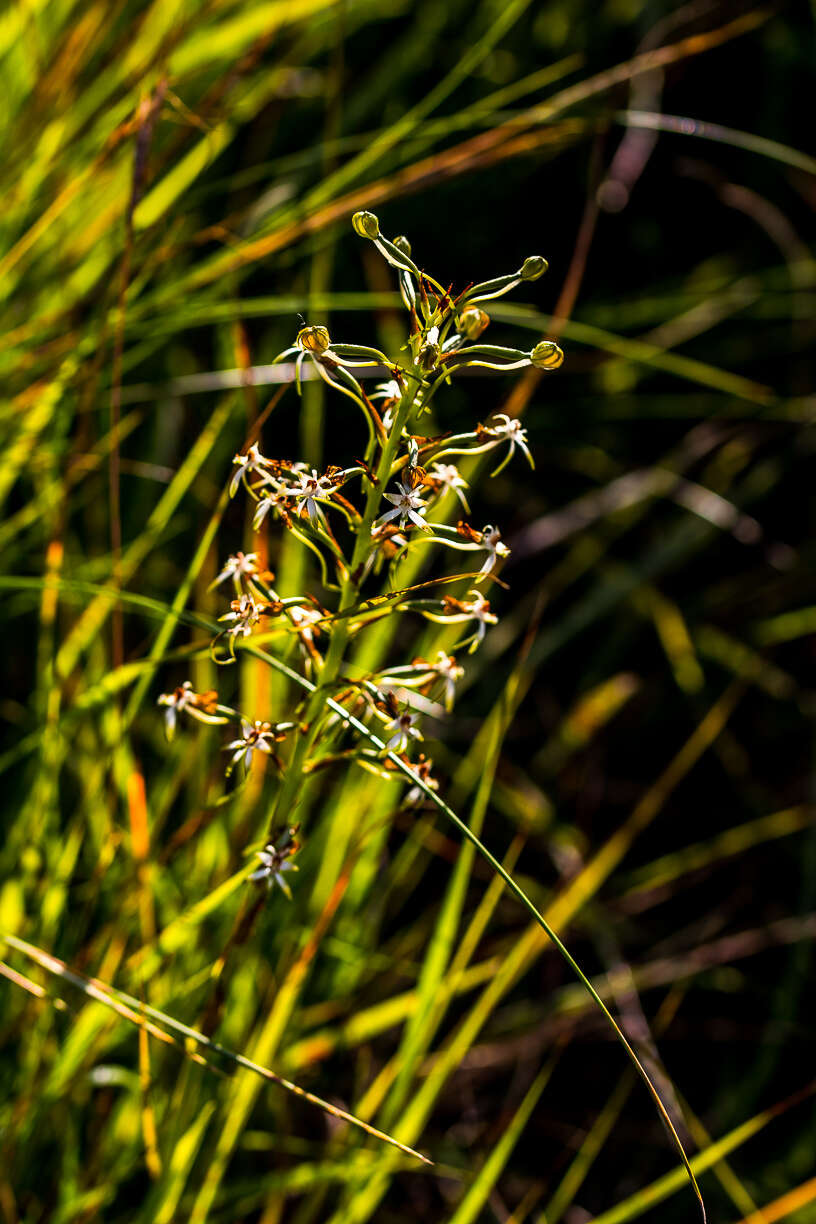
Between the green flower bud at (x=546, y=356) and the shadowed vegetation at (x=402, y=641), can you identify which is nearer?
the green flower bud at (x=546, y=356)

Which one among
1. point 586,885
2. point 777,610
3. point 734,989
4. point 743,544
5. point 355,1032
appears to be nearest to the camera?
point 355,1032

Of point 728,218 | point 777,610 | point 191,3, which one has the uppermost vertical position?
point 728,218

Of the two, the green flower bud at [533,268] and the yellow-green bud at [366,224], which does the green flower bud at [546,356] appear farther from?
the yellow-green bud at [366,224]

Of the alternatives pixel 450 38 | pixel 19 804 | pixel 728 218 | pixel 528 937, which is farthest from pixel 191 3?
pixel 528 937

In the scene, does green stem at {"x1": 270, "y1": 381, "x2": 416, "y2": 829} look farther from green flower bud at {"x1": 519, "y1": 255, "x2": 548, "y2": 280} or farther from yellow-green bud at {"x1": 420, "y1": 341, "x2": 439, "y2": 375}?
green flower bud at {"x1": 519, "y1": 255, "x2": 548, "y2": 280}

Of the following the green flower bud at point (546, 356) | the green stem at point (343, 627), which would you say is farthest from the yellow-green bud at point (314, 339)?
the green flower bud at point (546, 356)

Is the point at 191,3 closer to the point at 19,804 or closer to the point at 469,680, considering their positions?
the point at 469,680

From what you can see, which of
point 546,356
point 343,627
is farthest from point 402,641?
point 546,356
